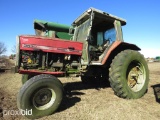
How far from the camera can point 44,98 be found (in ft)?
12.6

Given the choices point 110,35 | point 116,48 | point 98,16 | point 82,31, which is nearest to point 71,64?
point 82,31

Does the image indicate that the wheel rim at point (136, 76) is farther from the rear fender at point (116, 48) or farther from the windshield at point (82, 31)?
the windshield at point (82, 31)

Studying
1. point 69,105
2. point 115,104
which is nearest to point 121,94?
point 115,104

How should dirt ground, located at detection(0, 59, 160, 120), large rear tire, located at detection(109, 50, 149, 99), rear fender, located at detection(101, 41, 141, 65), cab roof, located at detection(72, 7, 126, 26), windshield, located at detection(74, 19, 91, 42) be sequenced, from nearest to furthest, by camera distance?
dirt ground, located at detection(0, 59, 160, 120)
large rear tire, located at detection(109, 50, 149, 99)
rear fender, located at detection(101, 41, 141, 65)
cab roof, located at detection(72, 7, 126, 26)
windshield, located at detection(74, 19, 91, 42)

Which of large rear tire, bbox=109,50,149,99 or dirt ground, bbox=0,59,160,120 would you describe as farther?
large rear tire, bbox=109,50,149,99

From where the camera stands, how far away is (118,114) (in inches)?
150

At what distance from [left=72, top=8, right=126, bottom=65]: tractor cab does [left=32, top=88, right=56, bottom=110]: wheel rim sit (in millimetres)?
1615

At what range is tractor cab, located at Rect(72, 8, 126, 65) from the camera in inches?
209

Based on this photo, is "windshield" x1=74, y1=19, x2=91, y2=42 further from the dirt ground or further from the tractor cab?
the dirt ground

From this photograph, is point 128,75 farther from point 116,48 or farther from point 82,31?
point 82,31

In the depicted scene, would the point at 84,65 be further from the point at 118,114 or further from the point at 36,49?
the point at 118,114

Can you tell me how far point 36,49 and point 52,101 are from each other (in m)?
1.36

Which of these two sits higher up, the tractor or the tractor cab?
the tractor cab

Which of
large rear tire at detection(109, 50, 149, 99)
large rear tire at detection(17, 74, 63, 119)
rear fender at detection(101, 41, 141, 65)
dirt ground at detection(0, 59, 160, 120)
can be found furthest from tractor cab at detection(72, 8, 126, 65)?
large rear tire at detection(17, 74, 63, 119)
